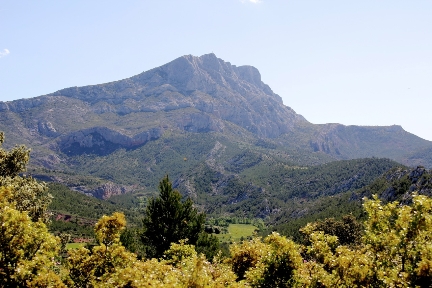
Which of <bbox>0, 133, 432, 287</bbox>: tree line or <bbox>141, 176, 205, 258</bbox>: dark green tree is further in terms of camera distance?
<bbox>141, 176, 205, 258</bbox>: dark green tree

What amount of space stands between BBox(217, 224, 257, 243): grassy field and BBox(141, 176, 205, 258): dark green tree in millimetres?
111884

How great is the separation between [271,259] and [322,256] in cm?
302

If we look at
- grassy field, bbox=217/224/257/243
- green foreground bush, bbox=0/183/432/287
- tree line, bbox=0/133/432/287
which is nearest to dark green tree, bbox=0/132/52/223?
tree line, bbox=0/133/432/287

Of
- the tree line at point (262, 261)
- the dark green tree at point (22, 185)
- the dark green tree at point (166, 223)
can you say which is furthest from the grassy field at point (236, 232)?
the tree line at point (262, 261)

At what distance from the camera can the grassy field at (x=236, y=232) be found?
15412 cm

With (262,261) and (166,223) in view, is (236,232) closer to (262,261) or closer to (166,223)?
(166,223)

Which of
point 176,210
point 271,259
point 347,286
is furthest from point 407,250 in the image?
point 176,210

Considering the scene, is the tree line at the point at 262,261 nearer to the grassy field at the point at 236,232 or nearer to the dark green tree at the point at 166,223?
the dark green tree at the point at 166,223

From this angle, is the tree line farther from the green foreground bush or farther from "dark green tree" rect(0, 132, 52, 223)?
"dark green tree" rect(0, 132, 52, 223)

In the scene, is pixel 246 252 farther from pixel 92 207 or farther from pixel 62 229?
pixel 92 207

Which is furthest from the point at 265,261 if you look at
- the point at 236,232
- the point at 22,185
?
the point at 236,232

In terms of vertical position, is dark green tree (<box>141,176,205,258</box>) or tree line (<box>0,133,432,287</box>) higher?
tree line (<box>0,133,432,287</box>)

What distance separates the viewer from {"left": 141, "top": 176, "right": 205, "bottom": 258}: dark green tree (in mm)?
39375

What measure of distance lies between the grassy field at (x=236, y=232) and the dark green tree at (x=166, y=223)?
367 ft
